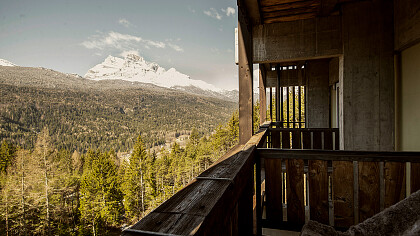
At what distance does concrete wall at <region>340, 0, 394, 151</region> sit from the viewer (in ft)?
12.0

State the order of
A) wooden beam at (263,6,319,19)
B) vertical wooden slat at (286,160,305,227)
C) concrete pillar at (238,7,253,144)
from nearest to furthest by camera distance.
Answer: vertical wooden slat at (286,160,305,227)
concrete pillar at (238,7,253,144)
wooden beam at (263,6,319,19)

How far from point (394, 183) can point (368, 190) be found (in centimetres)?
22

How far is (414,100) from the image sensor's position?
308 centimetres

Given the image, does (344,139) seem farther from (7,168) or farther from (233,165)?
(7,168)

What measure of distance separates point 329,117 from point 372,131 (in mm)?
3467

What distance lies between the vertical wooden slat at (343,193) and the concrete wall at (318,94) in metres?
5.52

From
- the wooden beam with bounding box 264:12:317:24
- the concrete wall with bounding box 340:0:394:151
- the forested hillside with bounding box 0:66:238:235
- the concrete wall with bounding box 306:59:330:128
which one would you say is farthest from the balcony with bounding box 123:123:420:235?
the forested hillside with bounding box 0:66:238:235

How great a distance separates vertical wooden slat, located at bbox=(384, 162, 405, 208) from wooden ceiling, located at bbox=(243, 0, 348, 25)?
287cm

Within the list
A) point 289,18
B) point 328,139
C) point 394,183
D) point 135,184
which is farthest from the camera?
point 135,184

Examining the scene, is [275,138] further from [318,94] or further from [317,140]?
[318,94]

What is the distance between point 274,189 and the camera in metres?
2.33

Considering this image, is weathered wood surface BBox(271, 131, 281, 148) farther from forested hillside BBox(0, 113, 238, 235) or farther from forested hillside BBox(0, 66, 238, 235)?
forested hillside BBox(0, 113, 238, 235)

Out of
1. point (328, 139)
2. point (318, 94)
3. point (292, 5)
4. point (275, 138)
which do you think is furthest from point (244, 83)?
point (318, 94)

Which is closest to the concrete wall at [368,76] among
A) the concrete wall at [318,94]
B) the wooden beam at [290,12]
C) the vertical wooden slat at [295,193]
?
the wooden beam at [290,12]
